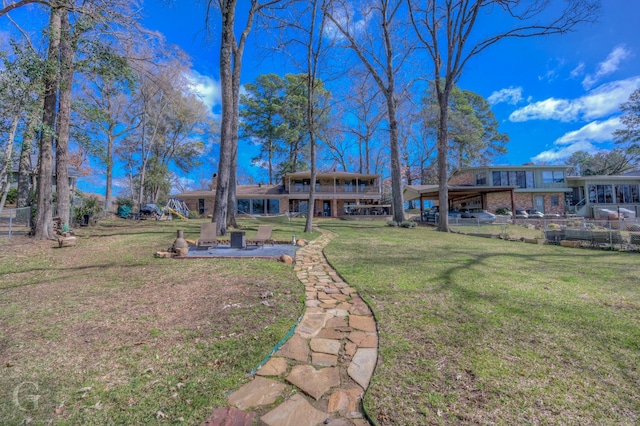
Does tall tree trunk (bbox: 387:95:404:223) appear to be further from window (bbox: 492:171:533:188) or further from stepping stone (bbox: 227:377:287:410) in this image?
window (bbox: 492:171:533:188)

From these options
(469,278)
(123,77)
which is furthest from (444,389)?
(123,77)

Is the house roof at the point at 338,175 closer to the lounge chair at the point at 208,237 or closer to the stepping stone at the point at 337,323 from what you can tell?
the lounge chair at the point at 208,237

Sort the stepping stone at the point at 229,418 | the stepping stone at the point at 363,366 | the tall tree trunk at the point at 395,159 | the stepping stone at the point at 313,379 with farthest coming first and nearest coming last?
the tall tree trunk at the point at 395,159, the stepping stone at the point at 363,366, the stepping stone at the point at 313,379, the stepping stone at the point at 229,418

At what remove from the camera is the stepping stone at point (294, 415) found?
5.54 feet

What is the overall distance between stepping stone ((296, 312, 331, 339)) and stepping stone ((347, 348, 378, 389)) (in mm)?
586

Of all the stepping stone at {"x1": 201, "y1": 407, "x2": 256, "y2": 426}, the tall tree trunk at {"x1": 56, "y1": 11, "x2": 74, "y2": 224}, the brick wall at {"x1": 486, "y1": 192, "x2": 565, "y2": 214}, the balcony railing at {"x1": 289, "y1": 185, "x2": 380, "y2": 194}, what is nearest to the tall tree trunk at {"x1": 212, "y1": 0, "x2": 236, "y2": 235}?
the tall tree trunk at {"x1": 56, "y1": 11, "x2": 74, "y2": 224}

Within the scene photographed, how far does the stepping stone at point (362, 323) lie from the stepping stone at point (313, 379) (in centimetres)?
78

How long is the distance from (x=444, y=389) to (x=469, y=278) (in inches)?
129

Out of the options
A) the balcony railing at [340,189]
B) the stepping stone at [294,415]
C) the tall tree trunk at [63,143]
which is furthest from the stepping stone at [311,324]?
the balcony railing at [340,189]

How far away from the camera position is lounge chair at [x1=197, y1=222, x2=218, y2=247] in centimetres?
772

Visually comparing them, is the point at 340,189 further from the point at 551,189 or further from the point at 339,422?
the point at 339,422

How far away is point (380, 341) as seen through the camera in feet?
8.63

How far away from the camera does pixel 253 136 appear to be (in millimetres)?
31594

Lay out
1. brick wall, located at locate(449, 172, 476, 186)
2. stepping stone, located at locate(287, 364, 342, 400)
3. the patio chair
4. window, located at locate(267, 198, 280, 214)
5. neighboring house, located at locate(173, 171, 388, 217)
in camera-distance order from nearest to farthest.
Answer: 1. stepping stone, located at locate(287, 364, 342, 400)
2. the patio chair
3. neighboring house, located at locate(173, 171, 388, 217)
4. window, located at locate(267, 198, 280, 214)
5. brick wall, located at locate(449, 172, 476, 186)
